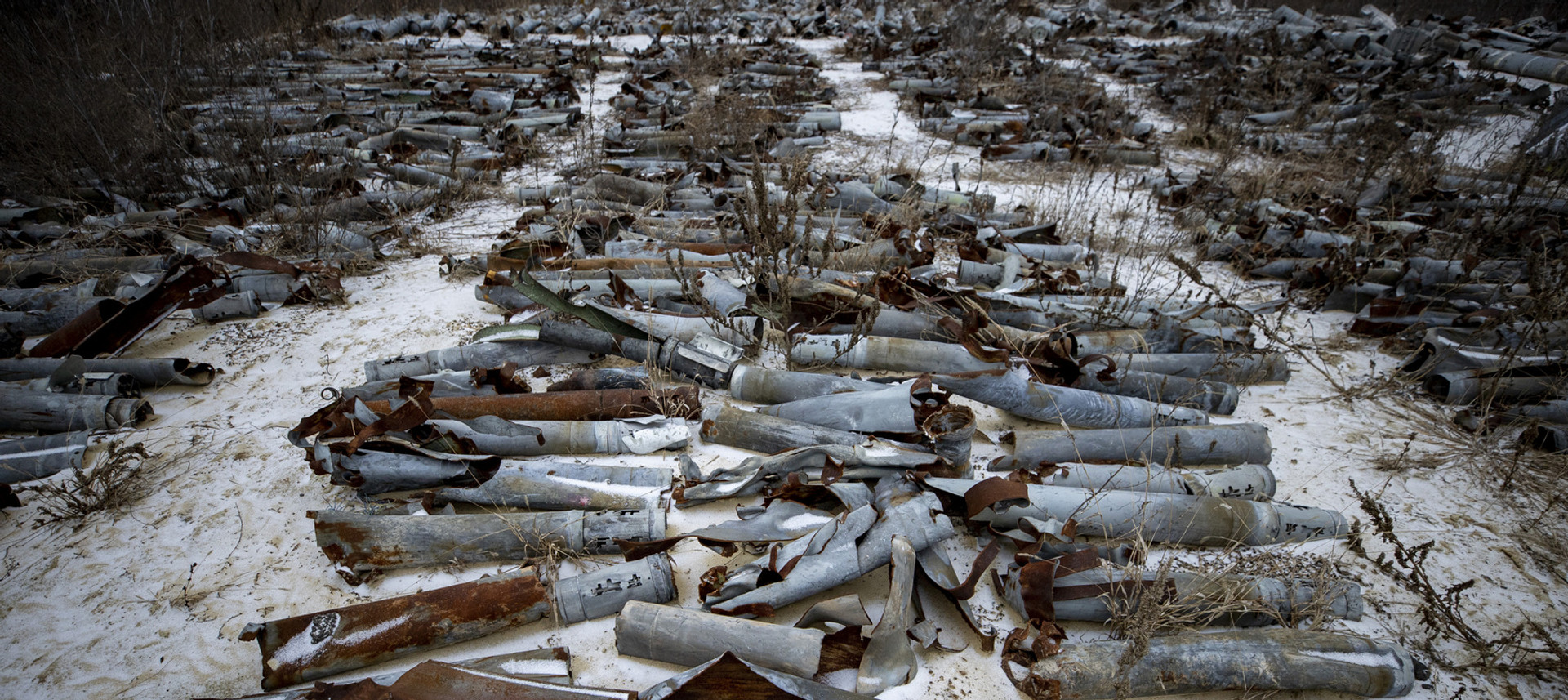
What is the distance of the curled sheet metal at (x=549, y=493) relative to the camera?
2689 millimetres

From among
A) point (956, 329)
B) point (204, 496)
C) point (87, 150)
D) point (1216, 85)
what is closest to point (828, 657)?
point (956, 329)

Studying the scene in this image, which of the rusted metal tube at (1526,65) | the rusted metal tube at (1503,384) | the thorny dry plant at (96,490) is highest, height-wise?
the rusted metal tube at (1526,65)

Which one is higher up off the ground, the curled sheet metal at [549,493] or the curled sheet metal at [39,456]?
the curled sheet metal at [549,493]

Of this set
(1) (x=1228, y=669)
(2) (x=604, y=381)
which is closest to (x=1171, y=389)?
(1) (x=1228, y=669)

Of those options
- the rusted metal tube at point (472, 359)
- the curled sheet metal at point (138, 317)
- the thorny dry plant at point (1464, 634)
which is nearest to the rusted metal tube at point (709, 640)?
the rusted metal tube at point (472, 359)

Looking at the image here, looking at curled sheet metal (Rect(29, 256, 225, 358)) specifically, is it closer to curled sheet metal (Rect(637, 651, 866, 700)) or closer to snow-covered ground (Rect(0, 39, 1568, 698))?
snow-covered ground (Rect(0, 39, 1568, 698))

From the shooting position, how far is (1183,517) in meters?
2.58

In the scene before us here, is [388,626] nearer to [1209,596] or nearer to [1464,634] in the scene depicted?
[1209,596]

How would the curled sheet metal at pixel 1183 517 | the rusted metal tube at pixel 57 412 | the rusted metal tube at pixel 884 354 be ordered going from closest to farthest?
the curled sheet metal at pixel 1183 517 → the rusted metal tube at pixel 57 412 → the rusted metal tube at pixel 884 354

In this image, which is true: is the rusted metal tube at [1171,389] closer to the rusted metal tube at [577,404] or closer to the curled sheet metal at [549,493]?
the rusted metal tube at [577,404]

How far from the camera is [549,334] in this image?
12.1ft

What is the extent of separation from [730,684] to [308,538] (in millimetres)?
1916

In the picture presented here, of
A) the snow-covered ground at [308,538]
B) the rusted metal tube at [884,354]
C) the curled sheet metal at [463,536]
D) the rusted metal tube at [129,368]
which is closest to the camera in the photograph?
the snow-covered ground at [308,538]

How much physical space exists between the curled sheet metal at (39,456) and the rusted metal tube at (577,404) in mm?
1312
